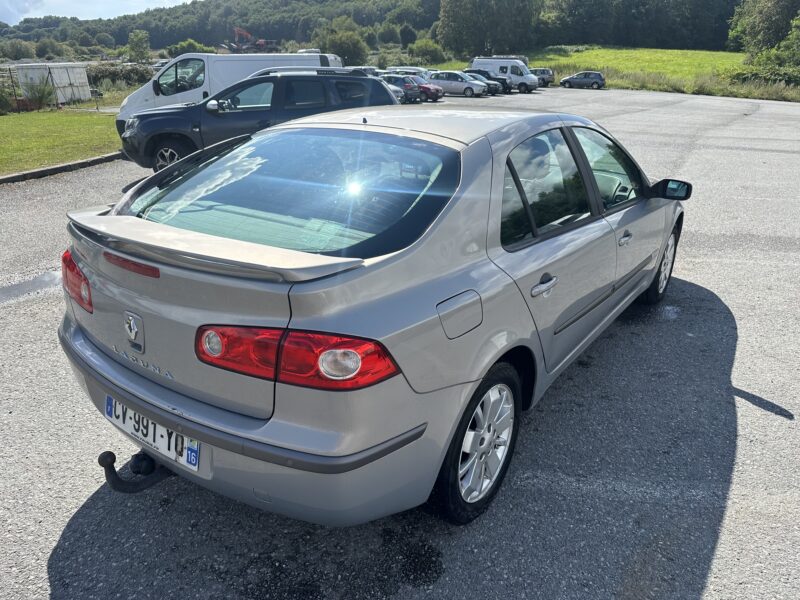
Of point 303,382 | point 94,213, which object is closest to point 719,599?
point 303,382

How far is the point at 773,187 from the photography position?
984 centimetres

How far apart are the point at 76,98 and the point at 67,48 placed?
108m

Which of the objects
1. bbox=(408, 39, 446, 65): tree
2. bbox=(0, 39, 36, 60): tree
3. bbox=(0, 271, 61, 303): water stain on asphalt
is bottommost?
bbox=(0, 271, 61, 303): water stain on asphalt

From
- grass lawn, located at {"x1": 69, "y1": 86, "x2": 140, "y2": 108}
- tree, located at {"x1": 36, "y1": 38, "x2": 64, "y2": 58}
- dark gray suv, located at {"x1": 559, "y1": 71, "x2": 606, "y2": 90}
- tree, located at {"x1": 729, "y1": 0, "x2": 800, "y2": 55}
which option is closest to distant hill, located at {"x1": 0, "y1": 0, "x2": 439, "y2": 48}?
tree, located at {"x1": 36, "y1": 38, "x2": 64, "y2": 58}

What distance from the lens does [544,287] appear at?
2686mm

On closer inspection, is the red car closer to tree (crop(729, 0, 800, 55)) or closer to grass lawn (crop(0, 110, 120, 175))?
grass lawn (crop(0, 110, 120, 175))

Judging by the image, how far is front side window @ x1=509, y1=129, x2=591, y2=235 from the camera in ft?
9.20

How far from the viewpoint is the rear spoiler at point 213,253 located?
1848 mm

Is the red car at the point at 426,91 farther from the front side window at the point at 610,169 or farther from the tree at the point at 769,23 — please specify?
the tree at the point at 769,23

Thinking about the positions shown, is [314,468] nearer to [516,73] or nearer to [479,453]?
[479,453]

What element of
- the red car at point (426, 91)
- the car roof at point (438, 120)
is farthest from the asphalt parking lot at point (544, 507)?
the red car at point (426, 91)

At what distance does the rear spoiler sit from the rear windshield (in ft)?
0.49

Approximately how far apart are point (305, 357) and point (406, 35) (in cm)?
12195

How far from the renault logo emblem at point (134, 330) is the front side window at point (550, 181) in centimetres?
168
